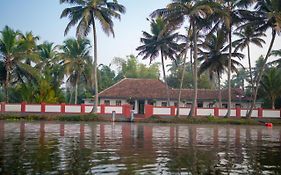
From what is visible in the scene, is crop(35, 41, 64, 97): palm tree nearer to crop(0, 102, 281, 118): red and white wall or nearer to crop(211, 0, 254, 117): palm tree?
crop(0, 102, 281, 118): red and white wall

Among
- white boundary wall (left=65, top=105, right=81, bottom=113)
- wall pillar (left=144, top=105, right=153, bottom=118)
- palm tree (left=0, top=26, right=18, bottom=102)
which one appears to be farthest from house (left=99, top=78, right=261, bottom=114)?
palm tree (left=0, top=26, right=18, bottom=102)

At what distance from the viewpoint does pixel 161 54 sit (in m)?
45.6

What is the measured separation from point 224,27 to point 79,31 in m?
15.8

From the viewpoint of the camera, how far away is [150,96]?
47.7m

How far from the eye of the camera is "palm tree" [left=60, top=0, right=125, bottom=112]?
35.9 m

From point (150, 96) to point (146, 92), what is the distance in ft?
4.02

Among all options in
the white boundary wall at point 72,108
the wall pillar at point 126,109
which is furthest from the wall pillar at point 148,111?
the white boundary wall at point 72,108

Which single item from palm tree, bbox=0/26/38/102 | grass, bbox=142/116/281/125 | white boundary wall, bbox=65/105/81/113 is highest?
palm tree, bbox=0/26/38/102

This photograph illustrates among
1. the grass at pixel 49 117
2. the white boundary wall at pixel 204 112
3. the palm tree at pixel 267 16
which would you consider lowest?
the grass at pixel 49 117

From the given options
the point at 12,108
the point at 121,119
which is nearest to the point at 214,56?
the point at 121,119

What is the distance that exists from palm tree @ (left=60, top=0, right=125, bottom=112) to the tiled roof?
10753 mm

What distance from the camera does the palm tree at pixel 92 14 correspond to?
35.9 meters

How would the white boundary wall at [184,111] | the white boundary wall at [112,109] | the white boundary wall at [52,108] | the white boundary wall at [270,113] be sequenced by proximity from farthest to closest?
the white boundary wall at [270,113], the white boundary wall at [184,111], the white boundary wall at [112,109], the white boundary wall at [52,108]

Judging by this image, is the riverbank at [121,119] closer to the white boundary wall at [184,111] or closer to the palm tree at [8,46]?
the white boundary wall at [184,111]
